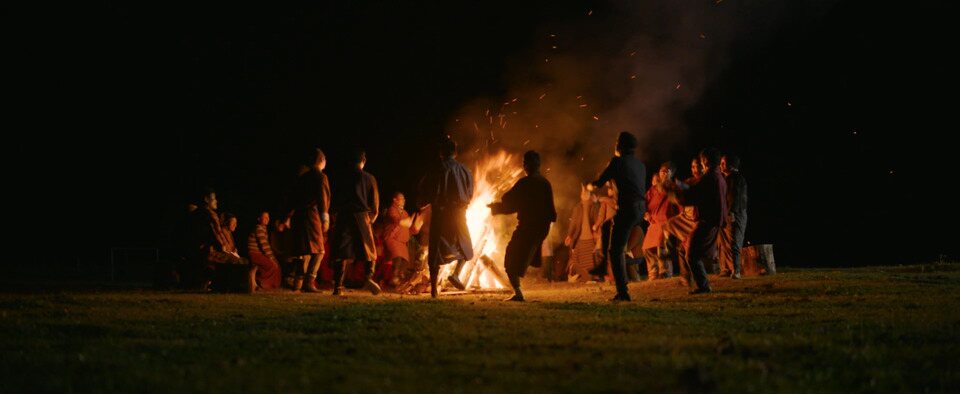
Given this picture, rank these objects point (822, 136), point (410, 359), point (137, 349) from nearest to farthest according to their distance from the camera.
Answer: point (410, 359), point (137, 349), point (822, 136)

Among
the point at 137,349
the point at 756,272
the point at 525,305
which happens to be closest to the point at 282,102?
the point at 756,272

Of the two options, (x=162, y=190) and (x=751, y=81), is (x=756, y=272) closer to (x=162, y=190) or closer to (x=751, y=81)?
(x=751, y=81)

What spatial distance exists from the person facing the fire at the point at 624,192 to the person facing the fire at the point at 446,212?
6.95 feet

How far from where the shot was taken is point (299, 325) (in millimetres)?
7363

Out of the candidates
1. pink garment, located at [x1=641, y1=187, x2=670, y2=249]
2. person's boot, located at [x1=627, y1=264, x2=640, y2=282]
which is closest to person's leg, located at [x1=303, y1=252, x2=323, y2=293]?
pink garment, located at [x1=641, y1=187, x2=670, y2=249]

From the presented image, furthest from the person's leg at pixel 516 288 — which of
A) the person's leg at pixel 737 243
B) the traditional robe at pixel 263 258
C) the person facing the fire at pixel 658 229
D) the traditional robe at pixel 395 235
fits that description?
the traditional robe at pixel 263 258

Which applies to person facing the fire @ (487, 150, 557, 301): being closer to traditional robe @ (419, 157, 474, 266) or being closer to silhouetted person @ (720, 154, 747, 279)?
traditional robe @ (419, 157, 474, 266)

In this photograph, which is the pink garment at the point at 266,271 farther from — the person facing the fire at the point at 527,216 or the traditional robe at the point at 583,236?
the person facing the fire at the point at 527,216

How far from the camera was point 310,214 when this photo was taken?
41.7ft

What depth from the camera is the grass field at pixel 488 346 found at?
4.64 m

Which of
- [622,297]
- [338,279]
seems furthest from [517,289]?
[338,279]

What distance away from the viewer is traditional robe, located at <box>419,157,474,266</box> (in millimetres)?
11555

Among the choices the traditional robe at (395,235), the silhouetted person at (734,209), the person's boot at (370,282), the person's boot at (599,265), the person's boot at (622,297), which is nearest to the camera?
the person's boot at (622,297)

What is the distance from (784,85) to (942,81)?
585 cm
